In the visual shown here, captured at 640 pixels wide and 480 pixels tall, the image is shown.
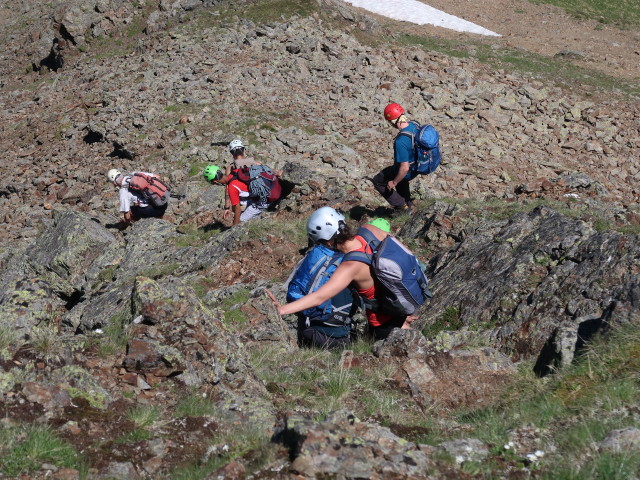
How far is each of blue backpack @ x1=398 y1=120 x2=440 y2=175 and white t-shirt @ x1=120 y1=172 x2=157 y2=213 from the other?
21.7 ft

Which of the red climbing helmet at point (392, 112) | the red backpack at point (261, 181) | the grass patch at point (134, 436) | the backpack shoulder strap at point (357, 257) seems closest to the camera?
the grass patch at point (134, 436)

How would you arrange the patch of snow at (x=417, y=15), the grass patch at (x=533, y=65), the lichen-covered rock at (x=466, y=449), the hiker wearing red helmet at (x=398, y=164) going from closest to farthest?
the lichen-covered rock at (x=466, y=449) < the hiker wearing red helmet at (x=398, y=164) < the grass patch at (x=533, y=65) < the patch of snow at (x=417, y=15)

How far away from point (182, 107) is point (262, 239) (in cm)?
1044

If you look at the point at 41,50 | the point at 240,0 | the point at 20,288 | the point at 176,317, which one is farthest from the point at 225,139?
the point at 41,50

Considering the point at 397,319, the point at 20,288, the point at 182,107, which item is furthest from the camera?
the point at 182,107

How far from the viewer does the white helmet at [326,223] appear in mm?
7242

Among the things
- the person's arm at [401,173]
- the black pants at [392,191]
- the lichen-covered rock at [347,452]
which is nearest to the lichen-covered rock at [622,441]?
the lichen-covered rock at [347,452]

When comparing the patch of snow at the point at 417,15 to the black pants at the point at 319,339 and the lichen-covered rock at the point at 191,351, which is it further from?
the lichen-covered rock at the point at 191,351

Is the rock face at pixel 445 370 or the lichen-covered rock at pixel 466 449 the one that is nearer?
the lichen-covered rock at pixel 466 449

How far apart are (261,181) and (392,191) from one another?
320 centimetres

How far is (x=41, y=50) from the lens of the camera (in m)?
32.4

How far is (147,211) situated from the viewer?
16.8 m

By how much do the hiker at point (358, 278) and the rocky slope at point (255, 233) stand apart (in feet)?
1.84

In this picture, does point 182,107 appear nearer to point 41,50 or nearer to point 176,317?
point 41,50
